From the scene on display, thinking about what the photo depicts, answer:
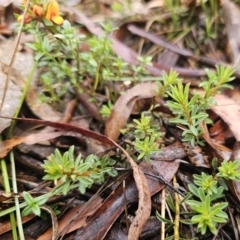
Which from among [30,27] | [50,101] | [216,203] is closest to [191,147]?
[216,203]

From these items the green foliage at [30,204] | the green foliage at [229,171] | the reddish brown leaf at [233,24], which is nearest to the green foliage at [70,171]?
the green foliage at [30,204]

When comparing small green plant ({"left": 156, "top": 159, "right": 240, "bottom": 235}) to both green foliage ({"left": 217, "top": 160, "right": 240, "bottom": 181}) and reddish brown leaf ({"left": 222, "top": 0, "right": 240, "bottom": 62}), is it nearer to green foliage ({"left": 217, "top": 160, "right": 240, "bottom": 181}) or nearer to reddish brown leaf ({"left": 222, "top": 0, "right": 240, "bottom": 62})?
green foliage ({"left": 217, "top": 160, "right": 240, "bottom": 181})

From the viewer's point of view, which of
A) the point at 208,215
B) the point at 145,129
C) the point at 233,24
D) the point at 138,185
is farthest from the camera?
the point at 233,24

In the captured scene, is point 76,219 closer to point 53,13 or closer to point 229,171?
point 229,171

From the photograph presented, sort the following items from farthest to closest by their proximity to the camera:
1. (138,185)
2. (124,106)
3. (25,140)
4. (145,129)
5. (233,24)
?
(233,24)
(124,106)
(25,140)
(145,129)
(138,185)

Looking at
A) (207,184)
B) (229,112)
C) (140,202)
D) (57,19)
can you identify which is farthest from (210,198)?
(57,19)

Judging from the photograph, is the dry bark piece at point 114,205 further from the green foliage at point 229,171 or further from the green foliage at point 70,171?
the green foliage at point 229,171

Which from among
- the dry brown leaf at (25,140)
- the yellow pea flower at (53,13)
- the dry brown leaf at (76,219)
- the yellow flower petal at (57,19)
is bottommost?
the dry brown leaf at (76,219)

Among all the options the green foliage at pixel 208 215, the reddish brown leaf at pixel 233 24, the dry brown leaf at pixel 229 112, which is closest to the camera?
the green foliage at pixel 208 215
